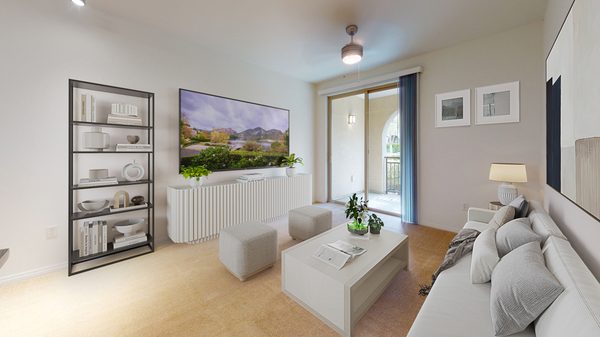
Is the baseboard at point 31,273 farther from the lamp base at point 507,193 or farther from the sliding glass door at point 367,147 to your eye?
the lamp base at point 507,193

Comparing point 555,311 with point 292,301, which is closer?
point 555,311

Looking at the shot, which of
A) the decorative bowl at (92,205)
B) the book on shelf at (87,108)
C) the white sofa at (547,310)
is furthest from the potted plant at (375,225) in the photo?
the book on shelf at (87,108)

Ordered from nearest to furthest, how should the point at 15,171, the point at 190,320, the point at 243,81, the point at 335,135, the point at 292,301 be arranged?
the point at 190,320, the point at 292,301, the point at 15,171, the point at 243,81, the point at 335,135

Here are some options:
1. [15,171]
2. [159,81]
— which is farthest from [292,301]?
[159,81]

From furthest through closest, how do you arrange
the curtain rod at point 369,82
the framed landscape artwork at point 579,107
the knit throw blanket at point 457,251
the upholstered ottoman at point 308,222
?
the curtain rod at point 369,82 < the upholstered ottoman at point 308,222 < the knit throw blanket at point 457,251 < the framed landscape artwork at point 579,107

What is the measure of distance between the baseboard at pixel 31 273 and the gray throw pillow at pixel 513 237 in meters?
3.86

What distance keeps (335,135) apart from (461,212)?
2749mm

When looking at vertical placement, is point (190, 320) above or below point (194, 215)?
below

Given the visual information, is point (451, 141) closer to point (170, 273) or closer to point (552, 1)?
point (552, 1)

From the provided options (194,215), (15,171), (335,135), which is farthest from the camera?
(335,135)

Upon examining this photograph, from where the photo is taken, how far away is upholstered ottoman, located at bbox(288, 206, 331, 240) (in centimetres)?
277

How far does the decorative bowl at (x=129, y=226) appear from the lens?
2471mm

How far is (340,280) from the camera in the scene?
1.44 metres

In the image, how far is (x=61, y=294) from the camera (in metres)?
1.84
